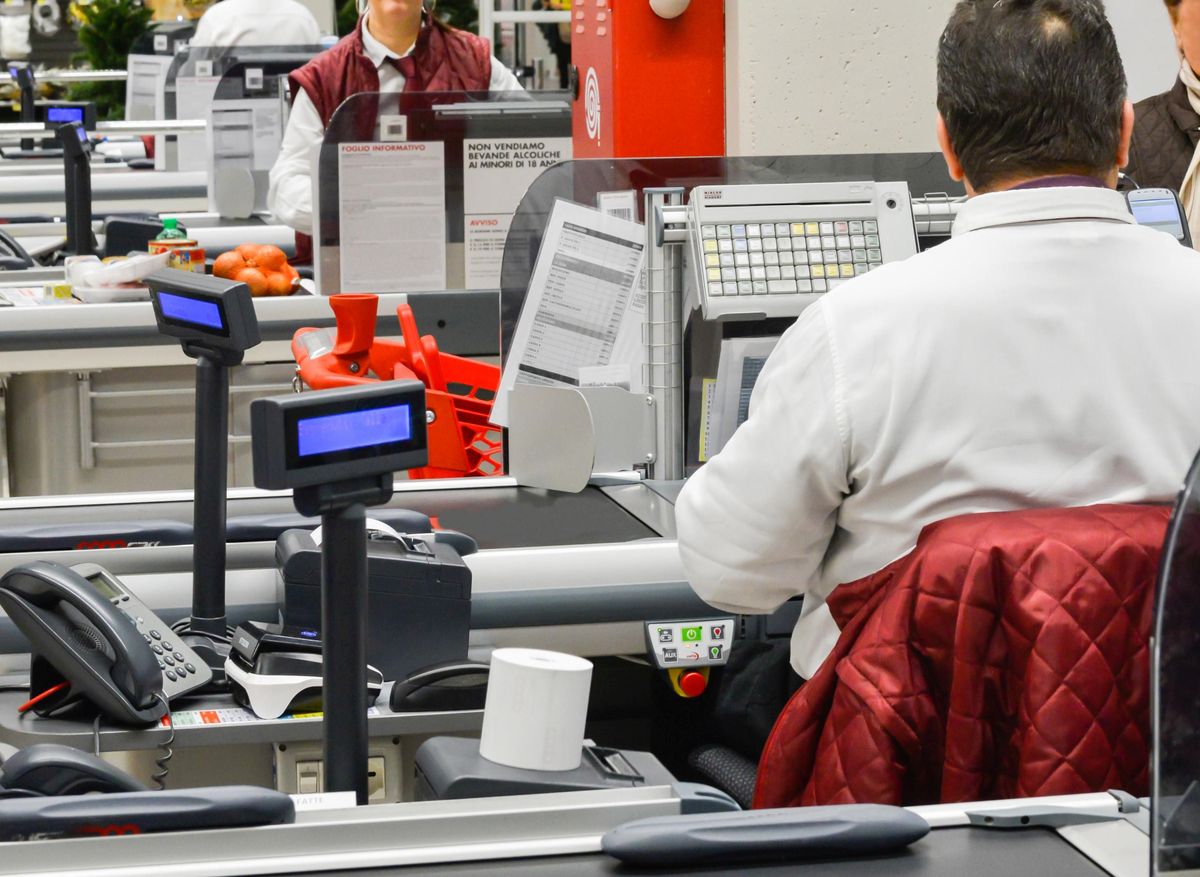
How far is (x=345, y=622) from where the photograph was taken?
1340 millimetres

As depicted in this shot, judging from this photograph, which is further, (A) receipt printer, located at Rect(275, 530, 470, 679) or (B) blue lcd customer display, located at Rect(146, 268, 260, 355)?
(A) receipt printer, located at Rect(275, 530, 470, 679)

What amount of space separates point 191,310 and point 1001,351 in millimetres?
870

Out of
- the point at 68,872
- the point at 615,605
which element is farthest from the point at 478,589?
the point at 68,872

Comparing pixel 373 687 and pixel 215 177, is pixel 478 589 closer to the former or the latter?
pixel 373 687

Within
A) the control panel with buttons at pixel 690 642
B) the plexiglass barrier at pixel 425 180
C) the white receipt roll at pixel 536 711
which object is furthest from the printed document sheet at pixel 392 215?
the white receipt roll at pixel 536 711

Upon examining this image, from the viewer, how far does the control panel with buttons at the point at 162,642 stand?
1.90 m

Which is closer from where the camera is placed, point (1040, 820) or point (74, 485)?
point (1040, 820)

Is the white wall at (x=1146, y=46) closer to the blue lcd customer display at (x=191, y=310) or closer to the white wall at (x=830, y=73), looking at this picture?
the white wall at (x=830, y=73)

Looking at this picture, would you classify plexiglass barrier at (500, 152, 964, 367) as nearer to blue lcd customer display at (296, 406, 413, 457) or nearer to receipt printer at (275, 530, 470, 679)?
receipt printer at (275, 530, 470, 679)

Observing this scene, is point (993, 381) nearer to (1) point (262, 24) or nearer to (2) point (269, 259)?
(2) point (269, 259)

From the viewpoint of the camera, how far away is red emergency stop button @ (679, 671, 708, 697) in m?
2.26

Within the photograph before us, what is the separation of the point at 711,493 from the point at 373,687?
0.49 meters

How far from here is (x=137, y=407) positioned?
4703 mm

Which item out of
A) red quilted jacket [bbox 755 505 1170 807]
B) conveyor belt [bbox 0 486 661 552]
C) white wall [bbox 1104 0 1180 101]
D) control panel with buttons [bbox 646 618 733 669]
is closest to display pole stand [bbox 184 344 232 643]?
conveyor belt [bbox 0 486 661 552]
